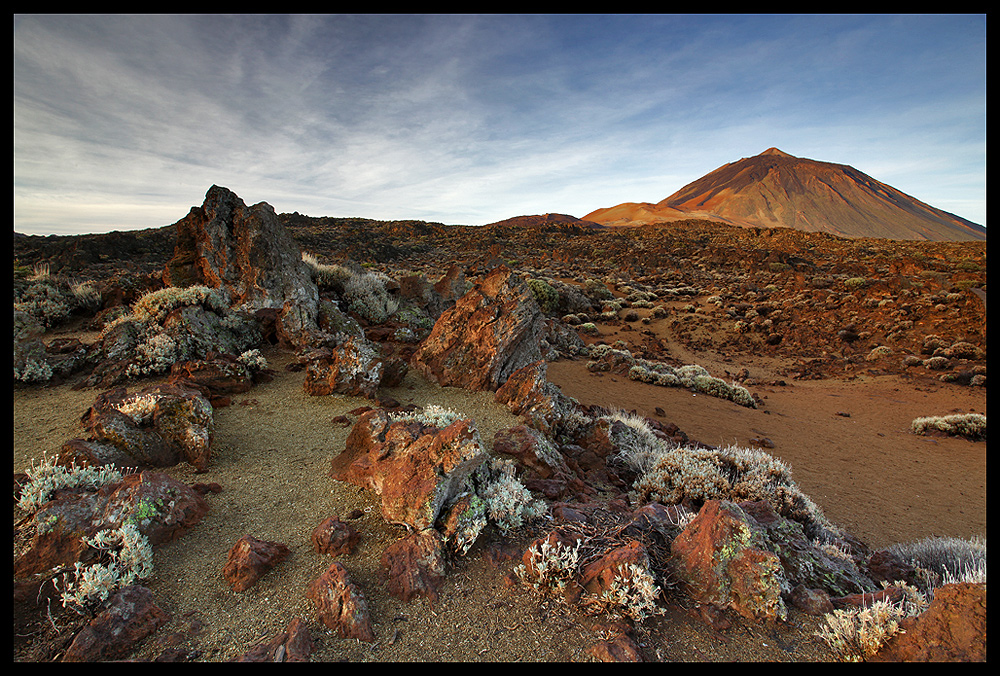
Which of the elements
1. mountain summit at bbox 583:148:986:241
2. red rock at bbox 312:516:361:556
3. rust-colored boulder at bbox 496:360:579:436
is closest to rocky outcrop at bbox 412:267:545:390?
rust-colored boulder at bbox 496:360:579:436

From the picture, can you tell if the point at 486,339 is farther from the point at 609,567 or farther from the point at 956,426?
the point at 956,426

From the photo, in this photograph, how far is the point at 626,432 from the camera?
245 inches

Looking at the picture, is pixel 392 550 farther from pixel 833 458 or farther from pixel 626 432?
pixel 833 458

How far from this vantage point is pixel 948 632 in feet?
6.95

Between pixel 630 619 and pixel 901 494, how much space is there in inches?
248

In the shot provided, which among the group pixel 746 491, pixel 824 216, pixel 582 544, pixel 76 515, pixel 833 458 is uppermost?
pixel 824 216

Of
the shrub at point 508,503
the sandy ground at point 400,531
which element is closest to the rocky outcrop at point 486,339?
the sandy ground at point 400,531

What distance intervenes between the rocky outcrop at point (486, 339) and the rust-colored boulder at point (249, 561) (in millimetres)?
4433

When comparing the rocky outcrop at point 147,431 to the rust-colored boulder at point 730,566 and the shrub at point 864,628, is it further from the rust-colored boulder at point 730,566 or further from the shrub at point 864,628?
the shrub at point 864,628

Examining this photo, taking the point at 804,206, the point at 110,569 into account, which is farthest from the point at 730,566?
the point at 804,206

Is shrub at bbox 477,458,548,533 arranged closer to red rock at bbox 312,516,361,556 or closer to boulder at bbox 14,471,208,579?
red rock at bbox 312,516,361,556

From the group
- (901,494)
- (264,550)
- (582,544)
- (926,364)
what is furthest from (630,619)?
(926,364)

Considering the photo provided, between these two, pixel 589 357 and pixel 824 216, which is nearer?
pixel 589 357
